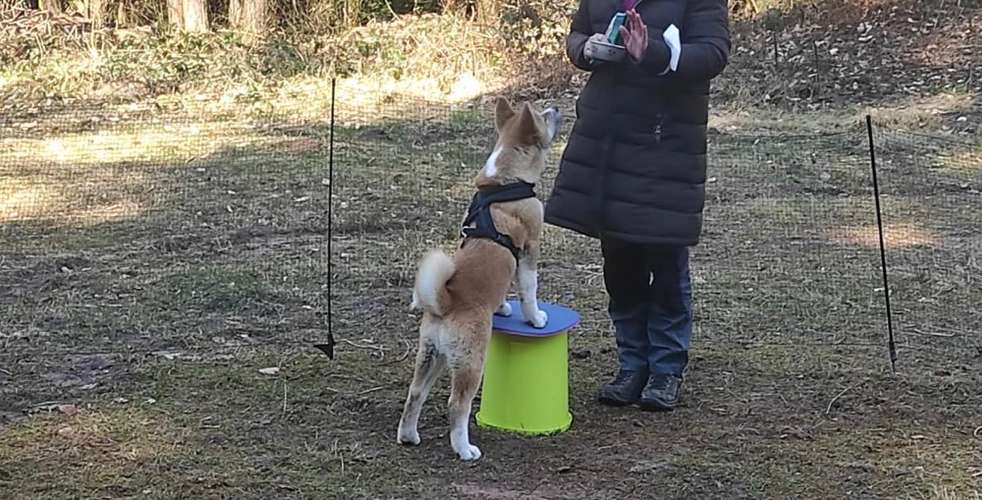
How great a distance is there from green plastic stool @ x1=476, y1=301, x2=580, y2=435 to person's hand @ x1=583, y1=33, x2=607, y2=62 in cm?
89

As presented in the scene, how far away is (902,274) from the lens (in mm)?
5824

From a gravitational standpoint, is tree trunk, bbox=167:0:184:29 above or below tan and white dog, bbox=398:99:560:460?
above

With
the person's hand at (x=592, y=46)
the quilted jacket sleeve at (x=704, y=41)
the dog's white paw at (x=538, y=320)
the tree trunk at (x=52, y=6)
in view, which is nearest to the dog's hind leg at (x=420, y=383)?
the dog's white paw at (x=538, y=320)

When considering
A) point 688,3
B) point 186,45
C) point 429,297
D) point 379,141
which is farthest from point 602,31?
point 186,45

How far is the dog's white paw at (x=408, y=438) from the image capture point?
144 inches

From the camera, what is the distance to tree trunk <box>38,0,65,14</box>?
44.2 ft

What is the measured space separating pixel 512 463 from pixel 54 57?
10.1m

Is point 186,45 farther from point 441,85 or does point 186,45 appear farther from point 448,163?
point 448,163

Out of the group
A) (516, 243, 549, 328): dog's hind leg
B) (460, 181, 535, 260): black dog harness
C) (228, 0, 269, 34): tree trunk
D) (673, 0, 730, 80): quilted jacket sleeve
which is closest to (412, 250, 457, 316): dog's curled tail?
(460, 181, 535, 260): black dog harness

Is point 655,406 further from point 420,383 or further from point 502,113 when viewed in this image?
point 502,113

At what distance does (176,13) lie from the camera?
44.9ft

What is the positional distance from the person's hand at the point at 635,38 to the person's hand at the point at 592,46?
104 mm

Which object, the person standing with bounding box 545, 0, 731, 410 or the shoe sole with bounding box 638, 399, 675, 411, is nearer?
the person standing with bounding box 545, 0, 731, 410

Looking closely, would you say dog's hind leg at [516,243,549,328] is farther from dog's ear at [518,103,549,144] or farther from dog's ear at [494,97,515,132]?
dog's ear at [494,97,515,132]
